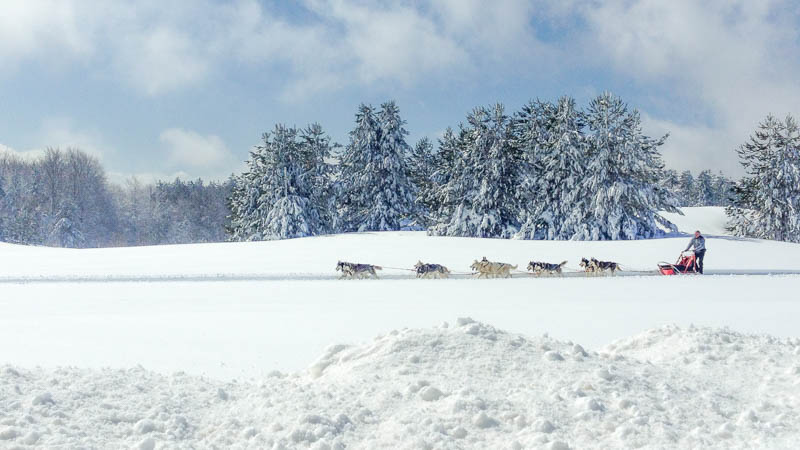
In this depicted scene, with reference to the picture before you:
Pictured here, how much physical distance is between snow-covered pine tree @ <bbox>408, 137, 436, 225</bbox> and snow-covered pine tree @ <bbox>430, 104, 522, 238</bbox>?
365 cm

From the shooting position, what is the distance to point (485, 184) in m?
43.2

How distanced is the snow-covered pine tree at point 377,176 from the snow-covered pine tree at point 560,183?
10421mm

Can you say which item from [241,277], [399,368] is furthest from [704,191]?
[399,368]

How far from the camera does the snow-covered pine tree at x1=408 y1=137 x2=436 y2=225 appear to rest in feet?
Answer: 163

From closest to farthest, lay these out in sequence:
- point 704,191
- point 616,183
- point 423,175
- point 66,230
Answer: point 616,183 → point 423,175 → point 66,230 → point 704,191

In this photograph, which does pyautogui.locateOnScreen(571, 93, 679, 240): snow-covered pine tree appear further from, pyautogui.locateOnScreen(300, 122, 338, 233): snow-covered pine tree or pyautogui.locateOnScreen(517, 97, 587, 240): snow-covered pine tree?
pyautogui.locateOnScreen(300, 122, 338, 233): snow-covered pine tree

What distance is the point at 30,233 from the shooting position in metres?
65.6

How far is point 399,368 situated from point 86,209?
76694 millimetres

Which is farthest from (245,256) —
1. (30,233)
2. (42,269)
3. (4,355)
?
(30,233)

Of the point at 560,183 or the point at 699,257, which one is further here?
the point at 560,183

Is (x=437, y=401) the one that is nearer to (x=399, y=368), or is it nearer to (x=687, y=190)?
(x=399, y=368)

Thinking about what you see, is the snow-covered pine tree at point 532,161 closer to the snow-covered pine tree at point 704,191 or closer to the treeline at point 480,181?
the treeline at point 480,181

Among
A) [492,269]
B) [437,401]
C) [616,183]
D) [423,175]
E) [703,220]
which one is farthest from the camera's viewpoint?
[703,220]

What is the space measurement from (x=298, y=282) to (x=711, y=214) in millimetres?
67651
